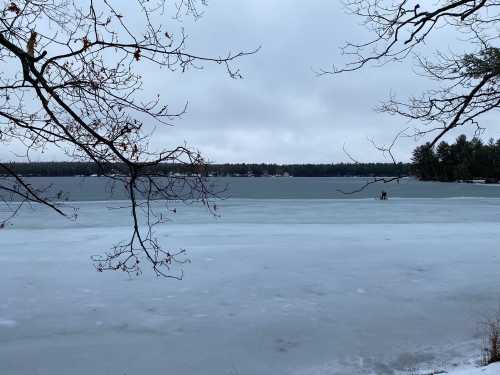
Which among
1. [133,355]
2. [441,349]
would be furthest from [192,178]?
[441,349]

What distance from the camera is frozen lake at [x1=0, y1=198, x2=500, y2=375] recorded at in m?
5.26

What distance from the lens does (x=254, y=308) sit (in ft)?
22.8

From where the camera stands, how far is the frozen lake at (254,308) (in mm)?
5258

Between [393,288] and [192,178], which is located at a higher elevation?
[192,178]

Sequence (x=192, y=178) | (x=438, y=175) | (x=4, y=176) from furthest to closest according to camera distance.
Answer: (x=438, y=175)
(x=4, y=176)
(x=192, y=178)

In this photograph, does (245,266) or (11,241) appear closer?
(245,266)

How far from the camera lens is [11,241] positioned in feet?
42.9

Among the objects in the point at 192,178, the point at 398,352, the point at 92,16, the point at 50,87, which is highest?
the point at 92,16

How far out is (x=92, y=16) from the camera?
2.86 metres

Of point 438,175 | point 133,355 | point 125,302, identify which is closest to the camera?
point 438,175

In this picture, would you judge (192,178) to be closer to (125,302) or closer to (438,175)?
(438,175)

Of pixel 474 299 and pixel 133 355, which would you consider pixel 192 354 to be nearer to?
pixel 133 355

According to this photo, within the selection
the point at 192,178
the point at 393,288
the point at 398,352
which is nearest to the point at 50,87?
the point at 192,178

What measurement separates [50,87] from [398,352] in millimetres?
4527
